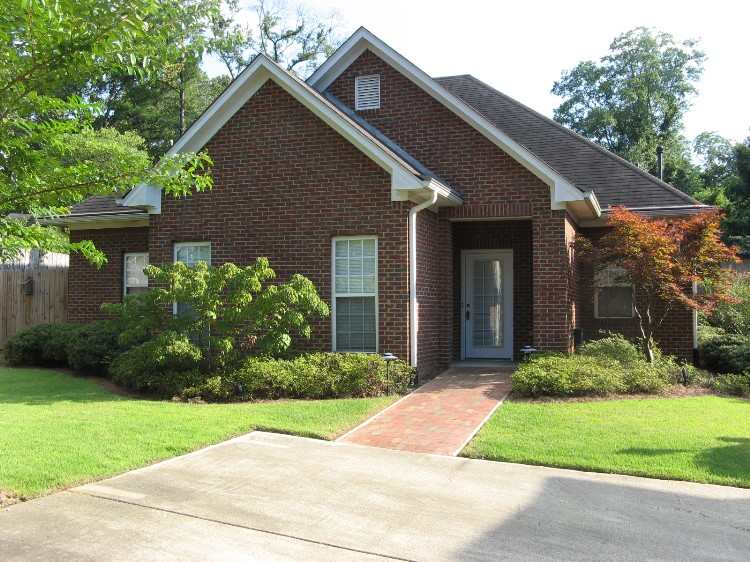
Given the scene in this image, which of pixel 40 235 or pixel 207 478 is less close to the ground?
pixel 40 235

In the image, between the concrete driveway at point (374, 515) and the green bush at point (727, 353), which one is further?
the green bush at point (727, 353)

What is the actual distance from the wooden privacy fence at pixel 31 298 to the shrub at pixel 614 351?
1202 centimetres

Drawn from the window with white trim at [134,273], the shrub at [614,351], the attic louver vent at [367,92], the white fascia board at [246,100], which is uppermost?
the attic louver vent at [367,92]

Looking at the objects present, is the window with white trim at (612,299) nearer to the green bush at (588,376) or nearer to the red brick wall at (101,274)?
the green bush at (588,376)

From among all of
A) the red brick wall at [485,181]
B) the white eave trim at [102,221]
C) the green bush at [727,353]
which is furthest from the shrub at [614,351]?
the white eave trim at [102,221]

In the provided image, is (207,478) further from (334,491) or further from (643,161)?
(643,161)

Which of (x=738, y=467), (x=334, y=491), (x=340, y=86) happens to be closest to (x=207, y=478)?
(x=334, y=491)

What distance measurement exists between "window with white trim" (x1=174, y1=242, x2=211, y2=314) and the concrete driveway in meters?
6.21

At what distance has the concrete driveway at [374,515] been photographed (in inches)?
184

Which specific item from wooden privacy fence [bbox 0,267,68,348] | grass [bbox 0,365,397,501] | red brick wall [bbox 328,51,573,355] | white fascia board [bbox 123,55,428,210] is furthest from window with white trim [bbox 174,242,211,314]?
wooden privacy fence [bbox 0,267,68,348]

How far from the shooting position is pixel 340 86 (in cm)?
1488

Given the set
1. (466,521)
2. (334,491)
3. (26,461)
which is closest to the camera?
(466,521)

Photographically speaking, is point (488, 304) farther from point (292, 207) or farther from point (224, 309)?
point (224, 309)

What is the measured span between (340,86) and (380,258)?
5.18 m
